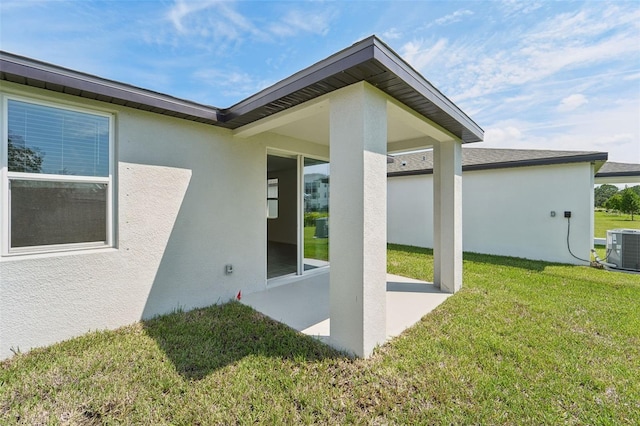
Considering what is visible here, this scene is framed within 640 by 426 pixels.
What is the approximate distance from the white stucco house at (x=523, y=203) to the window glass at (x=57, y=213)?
11.9 meters

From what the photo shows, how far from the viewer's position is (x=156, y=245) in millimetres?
4398

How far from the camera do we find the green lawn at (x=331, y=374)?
2.44 metres

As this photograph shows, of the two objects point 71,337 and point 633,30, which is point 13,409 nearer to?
point 71,337

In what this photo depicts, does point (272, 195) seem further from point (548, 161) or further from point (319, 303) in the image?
point (548, 161)

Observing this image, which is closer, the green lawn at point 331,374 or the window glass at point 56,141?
the green lawn at point 331,374

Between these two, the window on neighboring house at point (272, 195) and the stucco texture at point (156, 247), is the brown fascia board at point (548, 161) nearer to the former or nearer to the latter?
the window on neighboring house at point (272, 195)

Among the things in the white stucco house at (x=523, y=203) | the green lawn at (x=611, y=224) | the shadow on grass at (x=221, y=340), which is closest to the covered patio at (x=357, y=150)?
the shadow on grass at (x=221, y=340)

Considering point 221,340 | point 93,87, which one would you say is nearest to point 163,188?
point 93,87

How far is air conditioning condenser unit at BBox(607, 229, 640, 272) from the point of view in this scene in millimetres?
7797

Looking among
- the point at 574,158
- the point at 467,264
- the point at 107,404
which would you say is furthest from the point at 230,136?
the point at 574,158

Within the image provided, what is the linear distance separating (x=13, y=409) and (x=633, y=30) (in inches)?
443

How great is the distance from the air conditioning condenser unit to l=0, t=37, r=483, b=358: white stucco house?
699cm

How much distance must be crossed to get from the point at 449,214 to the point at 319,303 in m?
3.40

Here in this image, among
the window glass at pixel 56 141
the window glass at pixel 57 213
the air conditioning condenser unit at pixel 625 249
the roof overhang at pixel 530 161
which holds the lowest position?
the air conditioning condenser unit at pixel 625 249
